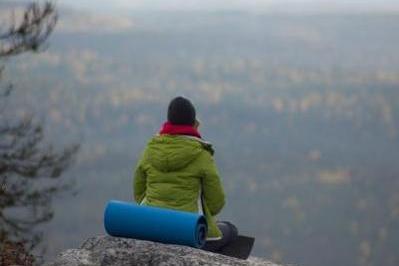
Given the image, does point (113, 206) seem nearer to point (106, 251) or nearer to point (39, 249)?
point (106, 251)

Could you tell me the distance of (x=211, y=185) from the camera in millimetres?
9141

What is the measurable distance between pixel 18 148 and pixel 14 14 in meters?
3.01

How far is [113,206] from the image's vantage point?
9305 mm

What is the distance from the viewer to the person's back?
908 centimetres

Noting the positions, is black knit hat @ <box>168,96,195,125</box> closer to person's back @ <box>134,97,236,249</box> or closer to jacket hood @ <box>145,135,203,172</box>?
person's back @ <box>134,97,236,249</box>

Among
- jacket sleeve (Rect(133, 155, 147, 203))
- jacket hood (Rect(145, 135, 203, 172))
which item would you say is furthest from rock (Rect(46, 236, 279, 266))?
jacket hood (Rect(145, 135, 203, 172))

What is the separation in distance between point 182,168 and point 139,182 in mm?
782

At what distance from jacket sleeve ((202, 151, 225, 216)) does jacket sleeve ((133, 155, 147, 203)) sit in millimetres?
816

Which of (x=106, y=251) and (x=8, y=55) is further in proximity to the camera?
(x=8, y=55)

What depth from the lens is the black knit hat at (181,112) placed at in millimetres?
8969

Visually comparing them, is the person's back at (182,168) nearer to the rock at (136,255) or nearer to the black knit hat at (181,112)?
the black knit hat at (181,112)

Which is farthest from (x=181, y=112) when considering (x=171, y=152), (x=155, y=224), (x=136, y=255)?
(x=136, y=255)

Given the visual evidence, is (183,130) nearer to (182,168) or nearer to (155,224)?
(182,168)

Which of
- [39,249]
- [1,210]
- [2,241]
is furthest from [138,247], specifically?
[1,210]
